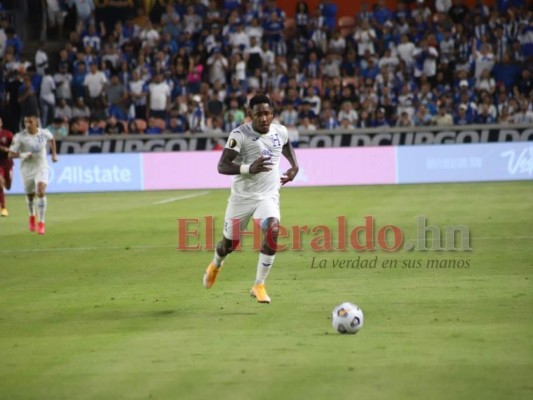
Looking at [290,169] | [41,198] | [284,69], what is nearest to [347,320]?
[290,169]

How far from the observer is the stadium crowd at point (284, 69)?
3177cm

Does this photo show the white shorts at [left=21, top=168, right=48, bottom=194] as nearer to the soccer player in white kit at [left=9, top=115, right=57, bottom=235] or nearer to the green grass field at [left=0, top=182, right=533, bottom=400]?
the soccer player in white kit at [left=9, top=115, right=57, bottom=235]

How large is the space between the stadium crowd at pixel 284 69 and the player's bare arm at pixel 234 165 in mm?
19984

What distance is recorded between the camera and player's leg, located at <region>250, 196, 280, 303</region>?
11.1 m

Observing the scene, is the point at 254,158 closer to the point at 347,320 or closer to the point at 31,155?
the point at 347,320

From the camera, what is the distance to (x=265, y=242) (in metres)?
11.2

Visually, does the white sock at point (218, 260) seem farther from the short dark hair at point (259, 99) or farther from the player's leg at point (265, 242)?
the short dark hair at point (259, 99)

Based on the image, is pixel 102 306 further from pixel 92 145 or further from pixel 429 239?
pixel 92 145

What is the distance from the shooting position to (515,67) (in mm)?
32500

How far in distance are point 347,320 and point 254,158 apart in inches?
112

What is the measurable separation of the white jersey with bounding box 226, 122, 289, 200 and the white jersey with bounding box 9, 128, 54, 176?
394 inches

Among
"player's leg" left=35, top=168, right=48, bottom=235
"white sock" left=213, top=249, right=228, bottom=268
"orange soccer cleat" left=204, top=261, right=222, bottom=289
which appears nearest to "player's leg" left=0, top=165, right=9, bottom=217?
"player's leg" left=35, top=168, right=48, bottom=235

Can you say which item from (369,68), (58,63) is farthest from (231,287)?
(58,63)

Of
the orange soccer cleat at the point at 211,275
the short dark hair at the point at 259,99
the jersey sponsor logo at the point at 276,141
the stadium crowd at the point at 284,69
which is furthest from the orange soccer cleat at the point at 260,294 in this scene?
the stadium crowd at the point at 284,69
